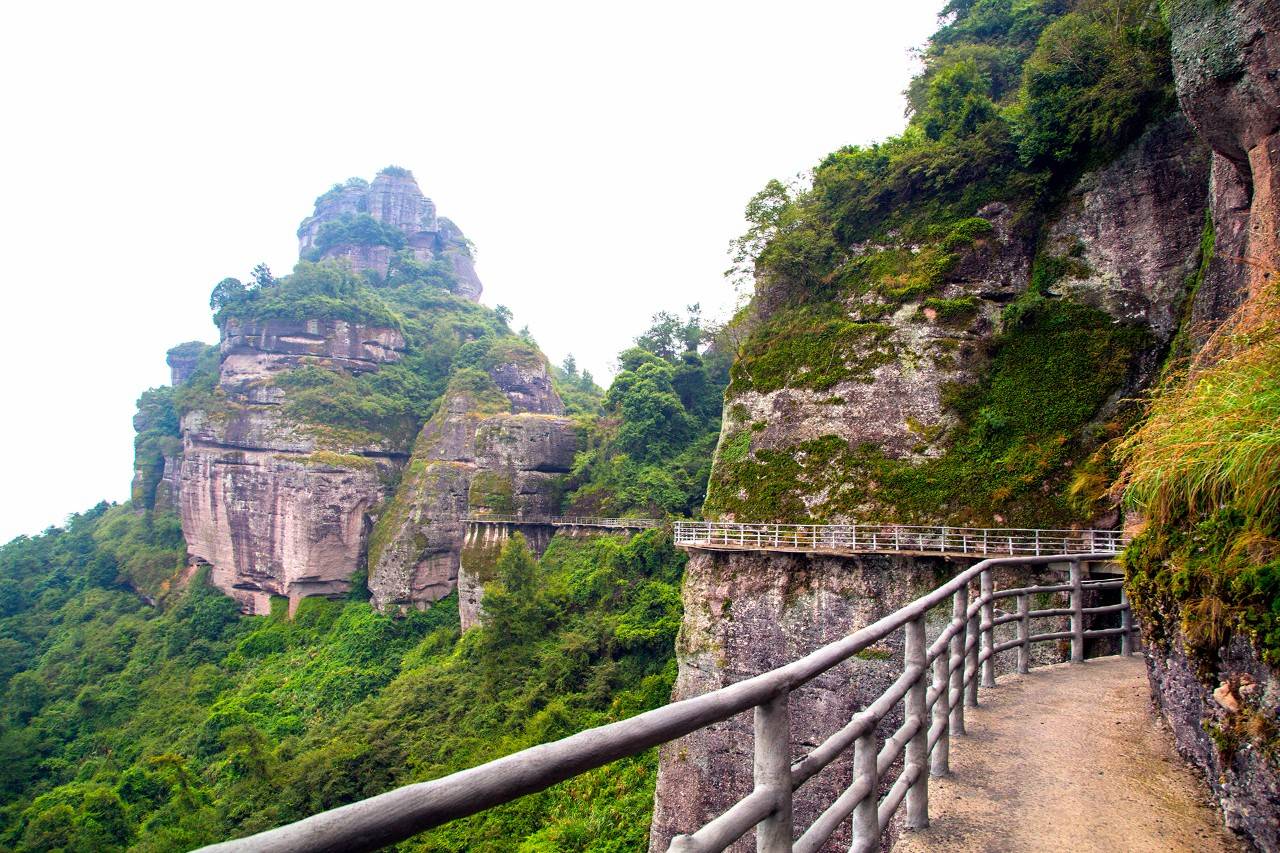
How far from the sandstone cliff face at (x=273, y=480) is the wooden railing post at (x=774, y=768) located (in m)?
33.8

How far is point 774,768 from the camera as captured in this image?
161cm

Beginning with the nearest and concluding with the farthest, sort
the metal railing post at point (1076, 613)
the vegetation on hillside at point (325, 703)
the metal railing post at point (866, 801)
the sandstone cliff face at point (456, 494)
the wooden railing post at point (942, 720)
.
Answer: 1. the metal railing post at point (866, 801)
2. the wooden railing post at point (942, 720)
3. the metal railing post at point (1076, 613)
4. the vegetation on hillside at point (325, 703)
5. the sandstone cliff face at point (456, 494)

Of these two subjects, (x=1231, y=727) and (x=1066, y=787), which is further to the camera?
(x=1066, y=787)

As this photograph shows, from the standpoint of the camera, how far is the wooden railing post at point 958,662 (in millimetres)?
3439

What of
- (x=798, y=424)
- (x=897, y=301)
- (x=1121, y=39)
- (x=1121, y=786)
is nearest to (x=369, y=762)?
(x=798, y=424)

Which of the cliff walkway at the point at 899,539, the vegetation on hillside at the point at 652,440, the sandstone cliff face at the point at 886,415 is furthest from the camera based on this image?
the vegetation on hillside at the point at 652,440

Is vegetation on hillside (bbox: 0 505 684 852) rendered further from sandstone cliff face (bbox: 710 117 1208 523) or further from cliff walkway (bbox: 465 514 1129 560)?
sandstone cliff face (bbox: 710 117 1208 523)

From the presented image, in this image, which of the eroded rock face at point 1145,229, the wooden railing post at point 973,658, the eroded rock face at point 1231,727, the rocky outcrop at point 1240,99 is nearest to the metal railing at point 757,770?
the wooden railing post at point 973,658

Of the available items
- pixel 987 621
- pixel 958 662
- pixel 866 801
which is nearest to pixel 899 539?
pixel 987 621

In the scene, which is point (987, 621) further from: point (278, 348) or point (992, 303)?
point (278, 348)

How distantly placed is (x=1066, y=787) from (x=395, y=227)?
219 ft

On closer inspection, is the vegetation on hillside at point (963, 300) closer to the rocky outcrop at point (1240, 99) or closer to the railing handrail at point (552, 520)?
the rocky outcrop at point (1240, 99)

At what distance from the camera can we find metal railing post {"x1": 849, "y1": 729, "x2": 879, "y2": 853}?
215cm

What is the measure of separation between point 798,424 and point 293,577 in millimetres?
26910
